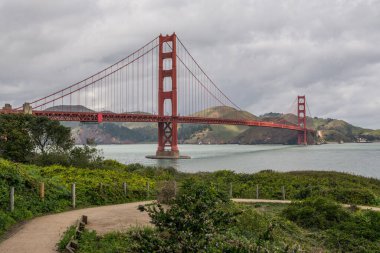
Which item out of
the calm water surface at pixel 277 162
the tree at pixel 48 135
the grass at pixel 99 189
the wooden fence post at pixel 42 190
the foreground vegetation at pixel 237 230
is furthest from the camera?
the calm water surface at pixel 277 162

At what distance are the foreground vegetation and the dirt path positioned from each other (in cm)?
80

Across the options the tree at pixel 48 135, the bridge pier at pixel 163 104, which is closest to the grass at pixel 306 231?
the tree at pixel 48 135

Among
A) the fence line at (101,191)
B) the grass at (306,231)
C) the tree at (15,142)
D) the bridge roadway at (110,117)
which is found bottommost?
the grass at (306,231)

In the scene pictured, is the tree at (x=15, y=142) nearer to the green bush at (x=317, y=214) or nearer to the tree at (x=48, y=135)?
the tree at (x=48, y=135)

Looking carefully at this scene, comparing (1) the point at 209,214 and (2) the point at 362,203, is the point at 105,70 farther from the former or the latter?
(1) the point at 209,214

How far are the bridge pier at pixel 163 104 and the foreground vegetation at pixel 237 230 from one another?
6434cm

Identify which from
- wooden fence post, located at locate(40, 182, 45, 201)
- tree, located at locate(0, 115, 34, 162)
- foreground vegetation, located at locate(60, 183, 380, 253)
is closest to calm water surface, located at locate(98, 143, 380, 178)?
tree, located at locate(0, 115, 34, 162)

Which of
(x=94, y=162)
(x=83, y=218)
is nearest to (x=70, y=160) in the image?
(x=94, y=162)

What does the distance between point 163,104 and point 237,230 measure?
77.7 meters

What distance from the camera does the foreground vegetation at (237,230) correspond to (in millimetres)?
7891

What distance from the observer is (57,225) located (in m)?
15.1

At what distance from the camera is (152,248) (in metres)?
7.67

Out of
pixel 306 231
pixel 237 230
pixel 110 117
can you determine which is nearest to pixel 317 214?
pixel 306 231

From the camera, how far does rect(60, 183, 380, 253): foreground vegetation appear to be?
25.9ft
